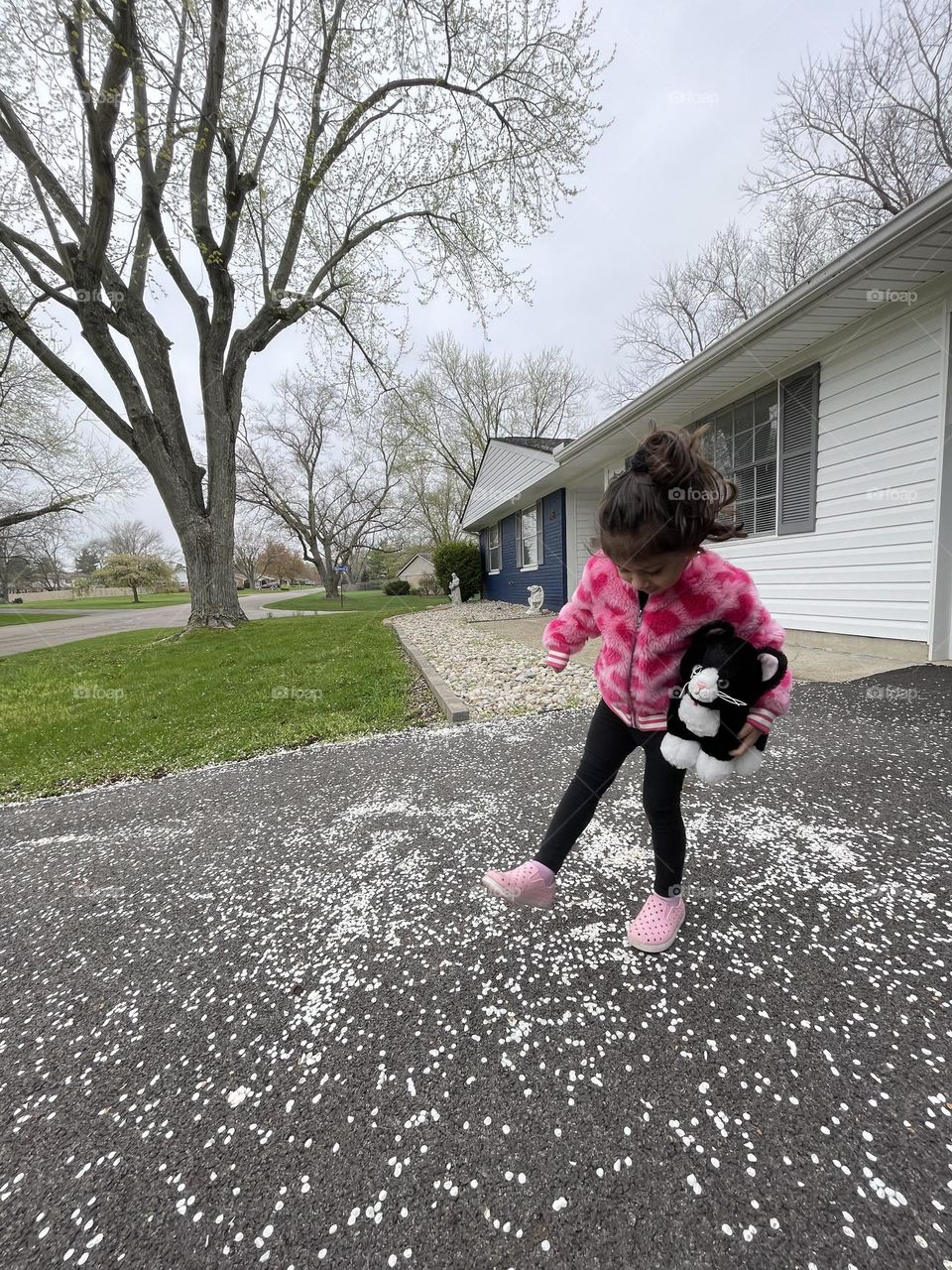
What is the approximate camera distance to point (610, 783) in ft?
4.95

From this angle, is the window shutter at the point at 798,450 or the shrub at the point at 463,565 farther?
the shrub at the point at 463,565

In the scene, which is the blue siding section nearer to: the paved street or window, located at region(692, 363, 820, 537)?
window, located at region(692, 363, 820, 537)

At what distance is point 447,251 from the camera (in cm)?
998

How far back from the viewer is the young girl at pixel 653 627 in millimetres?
1165

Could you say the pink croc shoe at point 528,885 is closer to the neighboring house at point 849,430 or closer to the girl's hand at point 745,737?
the girl's hand at point 745,737

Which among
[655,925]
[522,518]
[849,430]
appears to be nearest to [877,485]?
[849,430]

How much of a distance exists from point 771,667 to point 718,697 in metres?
0.17

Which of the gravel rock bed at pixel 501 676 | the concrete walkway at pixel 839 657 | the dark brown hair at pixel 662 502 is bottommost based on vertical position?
the gravel rock bed at pixel 501 676

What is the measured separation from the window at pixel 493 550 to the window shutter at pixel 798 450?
10628 millimetres

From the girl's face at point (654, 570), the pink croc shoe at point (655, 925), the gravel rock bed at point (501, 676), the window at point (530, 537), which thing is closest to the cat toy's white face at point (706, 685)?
the girl's face at point (654, 570)

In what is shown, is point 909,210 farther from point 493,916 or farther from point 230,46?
point 230,46

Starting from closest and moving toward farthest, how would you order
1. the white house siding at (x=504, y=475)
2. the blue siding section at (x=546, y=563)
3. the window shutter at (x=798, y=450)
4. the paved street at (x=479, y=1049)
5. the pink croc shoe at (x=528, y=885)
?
the paved street at (x=479, y=1049) → the pink croc shoe at (x=528, y=885) → the window shutter at (x=798, y=450) → the white house siding at (x=504, y=475) → the blue siding section at (x=546, y=563)

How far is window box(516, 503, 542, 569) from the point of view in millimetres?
12078


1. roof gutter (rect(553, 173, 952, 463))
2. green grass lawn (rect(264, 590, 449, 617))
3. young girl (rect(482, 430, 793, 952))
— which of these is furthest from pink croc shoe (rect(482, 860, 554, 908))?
green grass lawn (rect(264, 590, 449, 617))
